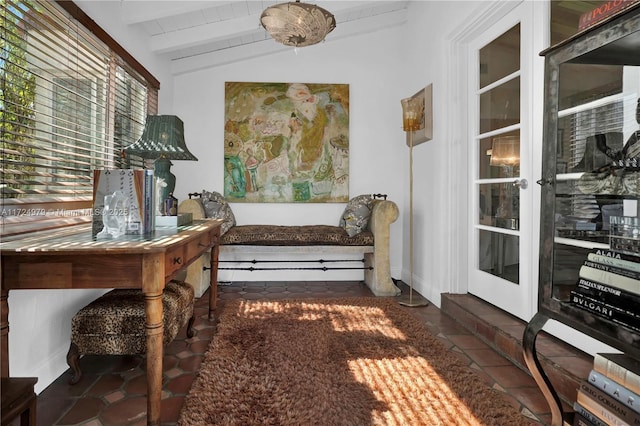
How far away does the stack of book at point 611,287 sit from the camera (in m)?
1.05

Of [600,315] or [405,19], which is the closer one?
[600,315]

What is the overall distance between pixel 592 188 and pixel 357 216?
2593 mm

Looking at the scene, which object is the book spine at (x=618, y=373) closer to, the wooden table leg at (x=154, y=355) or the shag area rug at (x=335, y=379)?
the shag area rug at (x=335, y=379)

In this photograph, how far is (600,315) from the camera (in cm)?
113

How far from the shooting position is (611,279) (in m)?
1.12

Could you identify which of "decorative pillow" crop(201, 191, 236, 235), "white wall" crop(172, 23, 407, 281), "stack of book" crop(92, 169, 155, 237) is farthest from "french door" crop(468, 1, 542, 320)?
"decorative pillow" crop(201, 191, 236, 235)

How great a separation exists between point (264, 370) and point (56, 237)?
1.16 metres

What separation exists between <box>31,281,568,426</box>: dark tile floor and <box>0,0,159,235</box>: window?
0.79 m

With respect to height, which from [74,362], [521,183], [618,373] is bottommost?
[74,362]

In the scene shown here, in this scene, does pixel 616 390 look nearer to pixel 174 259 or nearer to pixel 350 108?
pixel 174 259

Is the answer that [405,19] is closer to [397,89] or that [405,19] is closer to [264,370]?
[397,89]

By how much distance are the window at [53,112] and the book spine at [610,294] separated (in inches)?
88.4

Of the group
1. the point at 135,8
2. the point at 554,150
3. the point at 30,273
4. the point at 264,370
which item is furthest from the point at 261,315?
the point at 135,8

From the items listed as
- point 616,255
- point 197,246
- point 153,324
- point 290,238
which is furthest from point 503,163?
point 153,324
